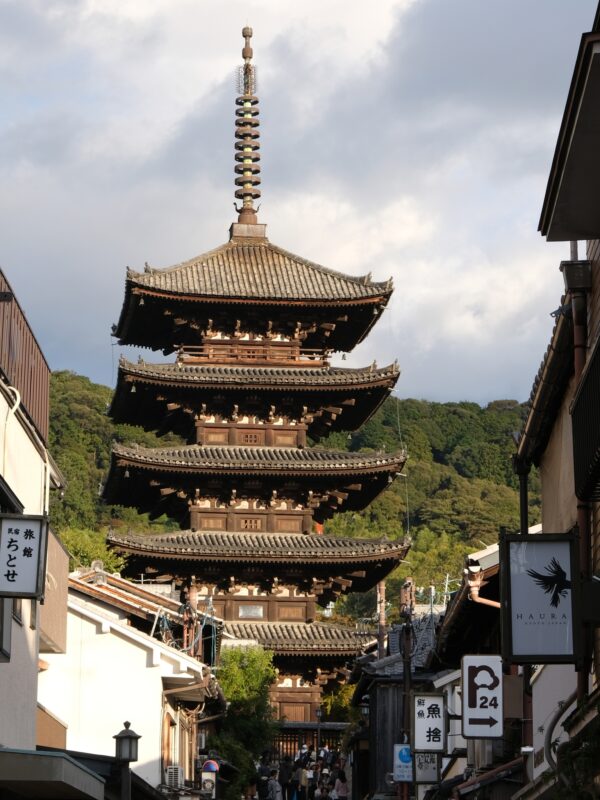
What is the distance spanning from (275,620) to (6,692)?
31.5 metres

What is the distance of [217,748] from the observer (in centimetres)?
4025

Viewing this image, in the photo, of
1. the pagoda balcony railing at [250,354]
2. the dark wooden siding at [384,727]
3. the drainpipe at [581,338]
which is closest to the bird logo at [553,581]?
the drainpipe at [581,338]

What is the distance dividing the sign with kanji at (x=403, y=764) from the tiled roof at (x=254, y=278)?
72.2 feet

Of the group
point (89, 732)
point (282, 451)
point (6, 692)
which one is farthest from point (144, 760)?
point (282, 451)

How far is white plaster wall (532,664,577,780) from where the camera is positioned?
16.5m

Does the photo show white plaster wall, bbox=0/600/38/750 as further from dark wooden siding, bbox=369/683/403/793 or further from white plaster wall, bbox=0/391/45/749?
dark wooden siding, bbox=369/683/403/793

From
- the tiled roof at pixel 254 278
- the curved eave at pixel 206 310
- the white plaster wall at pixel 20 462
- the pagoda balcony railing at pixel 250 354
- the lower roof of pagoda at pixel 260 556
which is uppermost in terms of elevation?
the tiled roof at pixel 254 278

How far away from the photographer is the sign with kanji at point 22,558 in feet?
45.2

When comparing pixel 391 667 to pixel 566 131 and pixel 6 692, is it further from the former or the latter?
pixel 566 131

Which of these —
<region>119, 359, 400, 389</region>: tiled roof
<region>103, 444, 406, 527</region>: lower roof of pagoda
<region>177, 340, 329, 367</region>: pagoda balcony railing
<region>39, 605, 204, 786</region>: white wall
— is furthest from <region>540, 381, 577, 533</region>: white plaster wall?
<region>177, 340, 329, 367</region>: pagoda balcony railing

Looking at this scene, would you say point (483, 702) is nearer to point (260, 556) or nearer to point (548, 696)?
point (548, 696)

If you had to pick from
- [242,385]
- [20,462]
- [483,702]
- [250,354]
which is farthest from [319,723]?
[20,462]

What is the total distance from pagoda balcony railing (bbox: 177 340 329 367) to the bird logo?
122 ft

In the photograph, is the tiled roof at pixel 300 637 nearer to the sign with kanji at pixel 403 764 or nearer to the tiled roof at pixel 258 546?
the tiled roof at pixel 258 546
